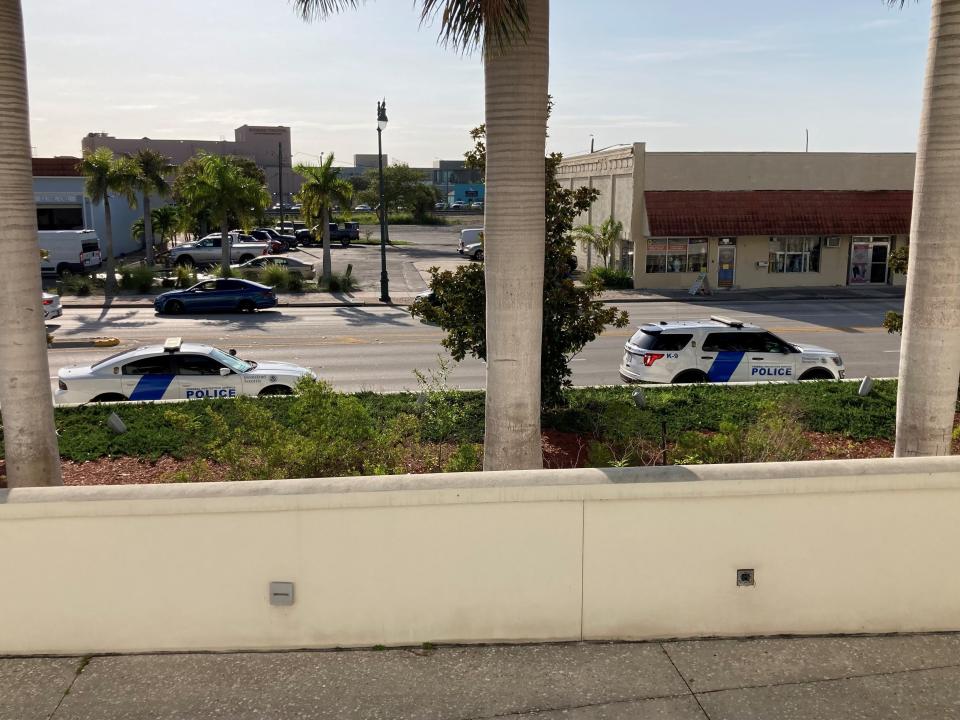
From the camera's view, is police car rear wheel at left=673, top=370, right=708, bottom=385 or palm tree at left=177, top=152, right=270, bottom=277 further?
palm tree at left=177, top=152, right=270, bottom=277

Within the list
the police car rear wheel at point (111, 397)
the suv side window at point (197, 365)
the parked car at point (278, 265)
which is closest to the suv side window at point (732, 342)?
the suv side window at point (197, 365)

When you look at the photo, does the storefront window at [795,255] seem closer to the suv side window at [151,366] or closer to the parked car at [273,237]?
the suv side window at [151,366]

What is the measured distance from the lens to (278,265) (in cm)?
4178

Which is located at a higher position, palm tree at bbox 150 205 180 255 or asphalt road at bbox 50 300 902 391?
palm tree at bbox 150 205 180 255

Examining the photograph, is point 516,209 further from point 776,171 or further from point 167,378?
point 776,171

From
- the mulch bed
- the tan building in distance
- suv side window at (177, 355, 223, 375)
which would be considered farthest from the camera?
the tan building in distance

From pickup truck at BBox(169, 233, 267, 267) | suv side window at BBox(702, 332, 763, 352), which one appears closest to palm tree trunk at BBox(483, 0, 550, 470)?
suv side window at BBox(702, 332, 763, 352)

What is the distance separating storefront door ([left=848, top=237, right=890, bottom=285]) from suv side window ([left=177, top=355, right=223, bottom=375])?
32.3 m

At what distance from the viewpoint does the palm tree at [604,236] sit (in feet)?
134

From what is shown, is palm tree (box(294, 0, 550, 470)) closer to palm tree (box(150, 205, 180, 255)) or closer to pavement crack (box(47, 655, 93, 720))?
pavement crack (box(47, 655, 93, 720))

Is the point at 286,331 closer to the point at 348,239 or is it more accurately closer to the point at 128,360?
the point at 128,360

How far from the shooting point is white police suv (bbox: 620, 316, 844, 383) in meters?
18.0

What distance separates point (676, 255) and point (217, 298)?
1897 cm

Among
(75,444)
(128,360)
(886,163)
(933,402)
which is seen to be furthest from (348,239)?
(933,402)
